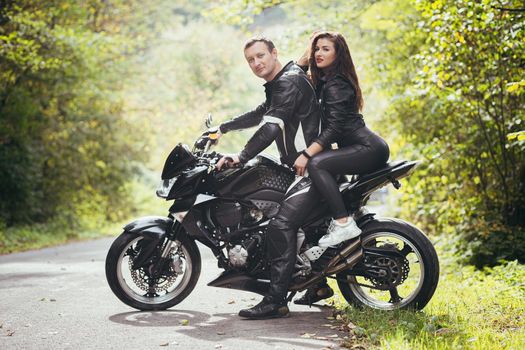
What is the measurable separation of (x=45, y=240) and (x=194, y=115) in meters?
19.3

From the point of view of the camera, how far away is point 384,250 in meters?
5.86

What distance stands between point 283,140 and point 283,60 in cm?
1360

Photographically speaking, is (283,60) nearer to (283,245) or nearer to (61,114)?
(61,114)

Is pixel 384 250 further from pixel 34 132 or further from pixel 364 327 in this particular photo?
pixel 34 132

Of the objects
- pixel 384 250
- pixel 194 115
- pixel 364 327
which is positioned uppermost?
pixel 194 115

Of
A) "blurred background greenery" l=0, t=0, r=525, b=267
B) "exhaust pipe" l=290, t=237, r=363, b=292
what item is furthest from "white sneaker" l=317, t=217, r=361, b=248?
"blurred background greenery" l=0, t=0, r=525, b=267

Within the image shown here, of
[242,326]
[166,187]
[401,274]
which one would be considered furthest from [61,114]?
[401,274]

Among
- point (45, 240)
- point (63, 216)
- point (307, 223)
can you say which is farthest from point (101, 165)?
point (307, 223)

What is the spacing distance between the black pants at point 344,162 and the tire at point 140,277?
1406 mm

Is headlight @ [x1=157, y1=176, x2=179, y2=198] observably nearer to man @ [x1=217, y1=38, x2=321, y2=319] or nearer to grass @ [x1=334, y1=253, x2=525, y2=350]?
man @ [x1=217, y1=38, x2=321, y2=319]

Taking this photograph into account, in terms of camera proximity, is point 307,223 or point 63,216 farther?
point 63,216

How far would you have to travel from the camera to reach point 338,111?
18.9ft

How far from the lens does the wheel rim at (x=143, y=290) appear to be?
629 cm

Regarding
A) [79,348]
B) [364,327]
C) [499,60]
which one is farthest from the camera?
[499,60]
